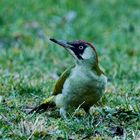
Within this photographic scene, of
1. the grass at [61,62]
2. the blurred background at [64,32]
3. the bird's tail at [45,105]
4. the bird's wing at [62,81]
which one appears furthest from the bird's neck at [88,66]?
the blurred background at [64,32]

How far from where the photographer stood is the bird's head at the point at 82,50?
705cm

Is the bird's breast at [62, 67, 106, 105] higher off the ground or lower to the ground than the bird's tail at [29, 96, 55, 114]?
higher

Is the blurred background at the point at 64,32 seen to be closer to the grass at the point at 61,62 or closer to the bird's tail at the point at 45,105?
the grass at the point at 61,62

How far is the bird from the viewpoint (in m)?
6.96

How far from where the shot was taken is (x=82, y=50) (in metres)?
7.05

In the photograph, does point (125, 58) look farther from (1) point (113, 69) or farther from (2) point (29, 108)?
(2) point (29, 108)

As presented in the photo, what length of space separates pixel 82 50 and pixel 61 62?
4.06 m

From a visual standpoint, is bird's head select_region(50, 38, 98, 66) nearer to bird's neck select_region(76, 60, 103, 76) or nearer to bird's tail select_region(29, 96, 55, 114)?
bird's neck select_region(76, 60, 103, 76)

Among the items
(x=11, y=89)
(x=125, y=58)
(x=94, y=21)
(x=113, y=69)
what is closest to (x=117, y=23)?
(x=94, y=21)

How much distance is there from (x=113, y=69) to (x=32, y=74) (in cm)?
132

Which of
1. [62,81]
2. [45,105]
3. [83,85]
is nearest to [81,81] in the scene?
[83,85]

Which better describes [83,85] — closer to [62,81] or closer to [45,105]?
[62,81]

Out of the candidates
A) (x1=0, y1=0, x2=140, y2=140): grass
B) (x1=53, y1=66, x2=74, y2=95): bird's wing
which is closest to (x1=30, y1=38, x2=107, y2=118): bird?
(x1=53, y1=66, x2=74, y2=95): bird's wing

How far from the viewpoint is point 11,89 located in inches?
329
